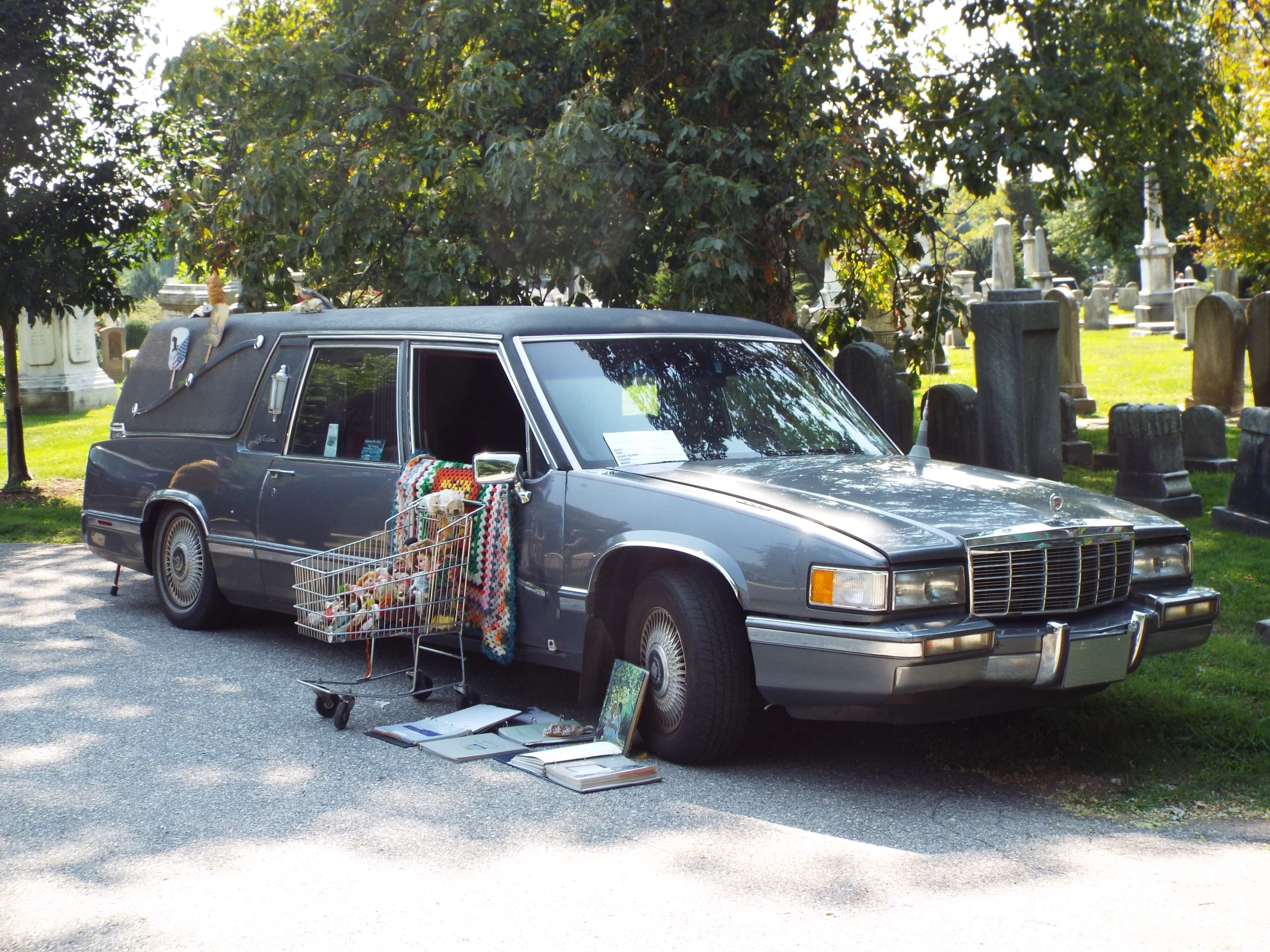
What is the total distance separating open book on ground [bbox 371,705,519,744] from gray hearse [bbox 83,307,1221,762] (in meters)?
0.32

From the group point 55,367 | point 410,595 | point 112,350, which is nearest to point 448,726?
point 410,595

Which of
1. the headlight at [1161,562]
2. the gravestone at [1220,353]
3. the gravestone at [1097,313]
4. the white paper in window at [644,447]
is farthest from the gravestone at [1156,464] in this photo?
the gravestone at [1097,313]

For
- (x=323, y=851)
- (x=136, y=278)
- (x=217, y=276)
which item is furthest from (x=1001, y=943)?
(x=136, y=278)

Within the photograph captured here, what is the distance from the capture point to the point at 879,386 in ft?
35.3

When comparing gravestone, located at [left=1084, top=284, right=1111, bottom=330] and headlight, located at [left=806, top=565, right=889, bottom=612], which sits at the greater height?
gravestone, located at [left=1084, top=284, right=1111, bottom=330]

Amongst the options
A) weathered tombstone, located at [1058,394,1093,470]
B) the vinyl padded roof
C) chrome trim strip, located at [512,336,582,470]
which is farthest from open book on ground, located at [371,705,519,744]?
weathered tombstone, located at [1058,394,1093,470]

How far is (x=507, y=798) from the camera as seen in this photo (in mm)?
4973

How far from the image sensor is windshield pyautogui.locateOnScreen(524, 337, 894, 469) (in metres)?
5.94

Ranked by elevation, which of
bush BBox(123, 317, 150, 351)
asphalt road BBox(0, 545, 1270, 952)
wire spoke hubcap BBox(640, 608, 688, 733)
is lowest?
asphalt road BBox(0, 545, 1270, 952)

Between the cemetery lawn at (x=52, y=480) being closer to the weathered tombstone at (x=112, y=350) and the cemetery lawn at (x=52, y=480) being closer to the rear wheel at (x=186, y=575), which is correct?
the rear wheel at (x=186, y=575)

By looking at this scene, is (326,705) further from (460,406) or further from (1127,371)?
(1127,371)

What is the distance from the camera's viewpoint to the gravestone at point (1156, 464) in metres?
10.5

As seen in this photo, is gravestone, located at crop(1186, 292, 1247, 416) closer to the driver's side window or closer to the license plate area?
the driver's side window

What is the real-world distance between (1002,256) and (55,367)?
21214 millimetres
